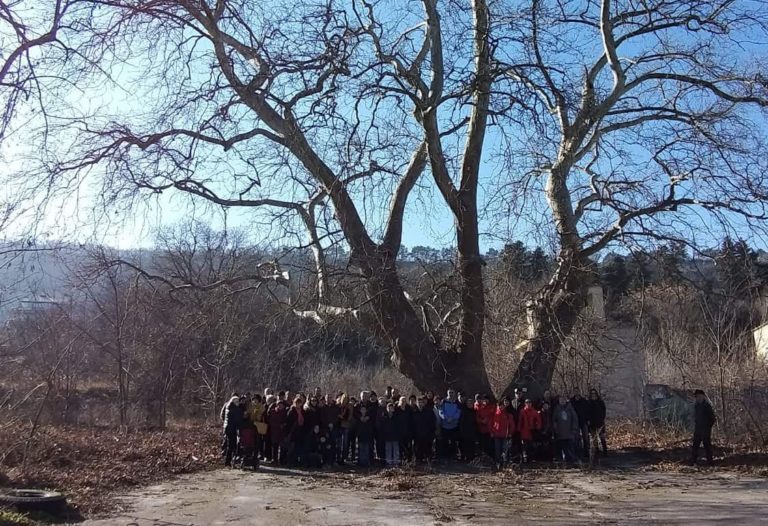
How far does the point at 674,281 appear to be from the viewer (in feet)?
56.9

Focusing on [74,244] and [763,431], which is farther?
[763,431]

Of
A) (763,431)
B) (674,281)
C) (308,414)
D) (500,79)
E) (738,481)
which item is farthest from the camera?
(763,431)

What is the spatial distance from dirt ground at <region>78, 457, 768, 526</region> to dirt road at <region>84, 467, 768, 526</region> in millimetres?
15

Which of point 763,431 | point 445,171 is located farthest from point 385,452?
point 763,431

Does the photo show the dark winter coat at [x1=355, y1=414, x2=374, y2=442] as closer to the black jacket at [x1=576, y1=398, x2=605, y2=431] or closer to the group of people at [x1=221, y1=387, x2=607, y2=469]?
the group of people at [x1=221, y1=387, x2=607, y2=469]

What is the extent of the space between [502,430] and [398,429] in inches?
89.6

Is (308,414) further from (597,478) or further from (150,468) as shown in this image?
(597,478)

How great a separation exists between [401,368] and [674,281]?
22.2 feet

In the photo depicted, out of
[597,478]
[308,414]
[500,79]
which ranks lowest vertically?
[597,478]

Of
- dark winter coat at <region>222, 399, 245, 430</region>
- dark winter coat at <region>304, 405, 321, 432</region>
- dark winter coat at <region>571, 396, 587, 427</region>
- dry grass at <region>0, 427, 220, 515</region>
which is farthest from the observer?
dark winter coat at <region>571, 396, 587, 427</region>

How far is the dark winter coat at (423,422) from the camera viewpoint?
16297mm

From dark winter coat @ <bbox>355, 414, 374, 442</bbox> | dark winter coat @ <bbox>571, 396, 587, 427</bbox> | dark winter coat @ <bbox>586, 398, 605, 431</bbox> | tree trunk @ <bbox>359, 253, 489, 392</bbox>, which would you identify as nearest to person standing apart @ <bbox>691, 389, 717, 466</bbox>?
dark winter coat @ <bbox>586, 398, 605, 431</bbox>

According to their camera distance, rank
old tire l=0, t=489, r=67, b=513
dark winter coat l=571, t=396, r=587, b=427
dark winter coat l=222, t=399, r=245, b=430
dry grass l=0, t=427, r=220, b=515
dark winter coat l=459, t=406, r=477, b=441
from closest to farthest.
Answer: old tire l=0, t=489, r=67, b=513 → dry grass l=0, t=427, r=220, b=515 → dark winter coat l=222, t=399, r=245, b=430 → dark winter coat l=459, t=406, r=477, b=441 → dark winter coat l=571, t=396, r=587, b=427

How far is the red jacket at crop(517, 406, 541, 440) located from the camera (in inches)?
639
